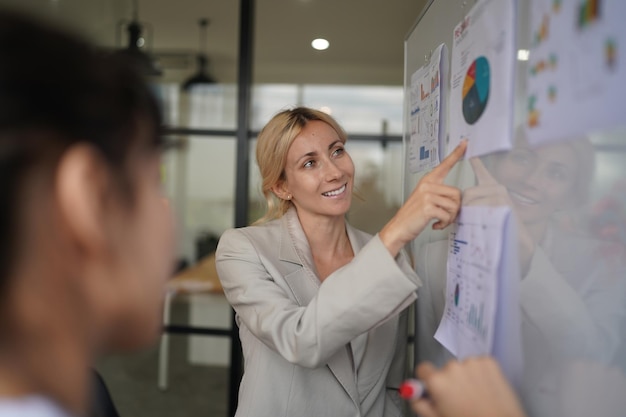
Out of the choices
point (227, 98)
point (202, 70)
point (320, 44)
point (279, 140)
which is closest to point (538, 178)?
point (279, 140)

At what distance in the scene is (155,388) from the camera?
352 cm

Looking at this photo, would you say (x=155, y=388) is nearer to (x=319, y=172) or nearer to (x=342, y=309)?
(x=319, y=172)

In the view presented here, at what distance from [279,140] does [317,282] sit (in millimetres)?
541

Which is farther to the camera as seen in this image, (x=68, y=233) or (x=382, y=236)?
(x=382, y=236)

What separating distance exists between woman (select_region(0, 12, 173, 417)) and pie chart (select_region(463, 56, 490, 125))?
2.37 feet

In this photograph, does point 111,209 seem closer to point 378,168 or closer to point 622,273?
point 622,273

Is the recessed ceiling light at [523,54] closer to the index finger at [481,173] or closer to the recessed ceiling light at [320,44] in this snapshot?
the index finger at [481,173]

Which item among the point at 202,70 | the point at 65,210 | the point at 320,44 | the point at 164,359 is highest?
the point at 320,44

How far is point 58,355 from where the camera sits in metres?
0.54

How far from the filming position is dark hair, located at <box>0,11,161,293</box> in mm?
480

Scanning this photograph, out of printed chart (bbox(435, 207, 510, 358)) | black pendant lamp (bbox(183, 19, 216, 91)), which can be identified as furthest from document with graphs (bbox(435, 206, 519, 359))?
black pendant lamp (bbox(183, 19, 216, 91))

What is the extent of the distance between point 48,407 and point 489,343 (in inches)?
30.3

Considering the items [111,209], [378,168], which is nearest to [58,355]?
[111,209]

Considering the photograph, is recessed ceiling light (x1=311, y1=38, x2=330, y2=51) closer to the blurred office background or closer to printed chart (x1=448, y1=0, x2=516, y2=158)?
the blurred office background
